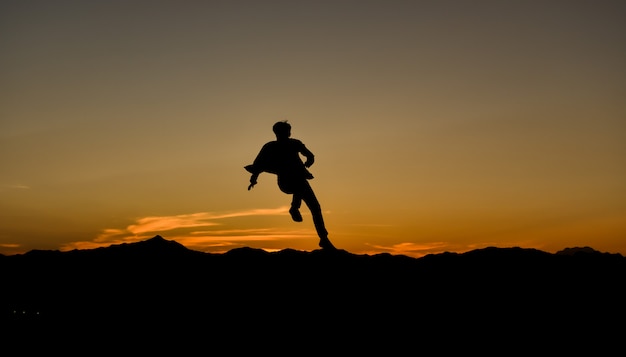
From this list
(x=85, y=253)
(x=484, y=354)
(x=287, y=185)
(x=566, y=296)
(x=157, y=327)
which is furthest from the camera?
(x=287, y=185)

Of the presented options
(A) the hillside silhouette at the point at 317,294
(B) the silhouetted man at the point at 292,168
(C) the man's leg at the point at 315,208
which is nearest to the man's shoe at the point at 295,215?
(B) the silhouetted man at the point at 292,168

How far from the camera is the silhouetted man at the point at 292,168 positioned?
519 inches

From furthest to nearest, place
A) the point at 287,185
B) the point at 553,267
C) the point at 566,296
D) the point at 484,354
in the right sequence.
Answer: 1. the point at 287,185
2. the point at 553,267
3. the point at 566,296
4. the point at 484,354

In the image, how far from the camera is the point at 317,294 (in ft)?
32.1

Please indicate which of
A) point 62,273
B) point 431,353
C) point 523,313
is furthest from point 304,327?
point 62,273

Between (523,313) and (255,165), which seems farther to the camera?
(255,165)

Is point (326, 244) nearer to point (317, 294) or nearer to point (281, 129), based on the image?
point (281, 129)

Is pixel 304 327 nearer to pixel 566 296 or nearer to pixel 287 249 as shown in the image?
pixel 287 249

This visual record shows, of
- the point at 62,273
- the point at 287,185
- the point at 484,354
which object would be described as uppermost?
the point at 287,185

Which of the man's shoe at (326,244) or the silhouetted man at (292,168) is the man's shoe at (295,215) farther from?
the man's shoe at (326,244)

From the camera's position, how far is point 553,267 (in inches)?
422

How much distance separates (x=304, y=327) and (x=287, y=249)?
348cm

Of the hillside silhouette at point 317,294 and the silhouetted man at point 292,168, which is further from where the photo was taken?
the silhouetted man at point 292,168

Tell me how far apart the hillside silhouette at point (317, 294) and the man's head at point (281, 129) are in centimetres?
274
